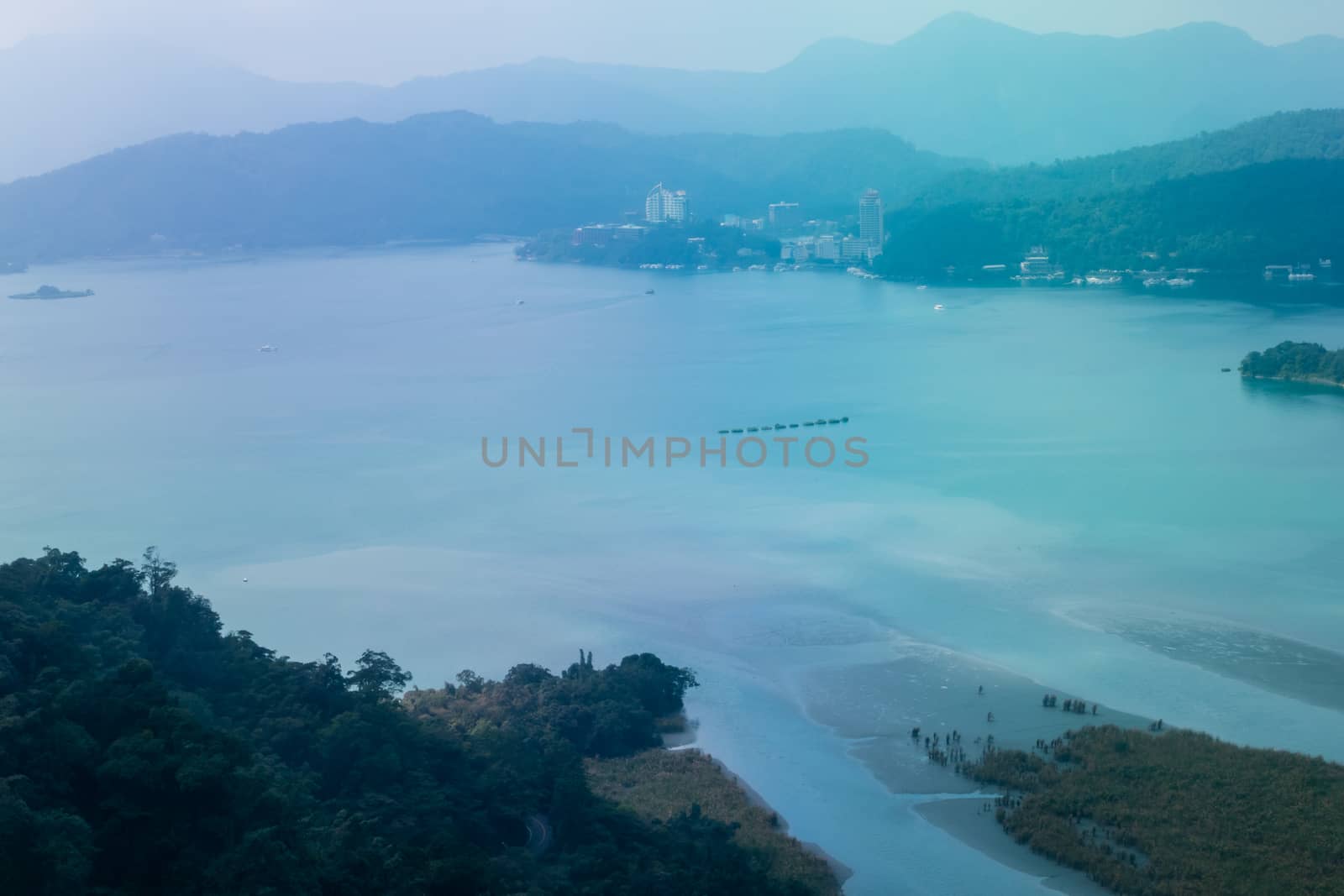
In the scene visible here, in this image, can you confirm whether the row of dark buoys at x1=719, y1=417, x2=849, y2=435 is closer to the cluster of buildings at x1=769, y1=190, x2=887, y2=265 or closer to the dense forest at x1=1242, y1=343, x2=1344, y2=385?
the dense forest at x1=1242, y1=343, x2=1344, y2=385

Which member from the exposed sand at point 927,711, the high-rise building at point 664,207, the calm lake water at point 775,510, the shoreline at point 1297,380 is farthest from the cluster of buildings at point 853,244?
the exposed sand at point 927,711

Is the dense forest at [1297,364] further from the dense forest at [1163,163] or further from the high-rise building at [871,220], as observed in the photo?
the high-rise building at [871,220]

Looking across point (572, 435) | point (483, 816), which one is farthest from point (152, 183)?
point (483, 816)

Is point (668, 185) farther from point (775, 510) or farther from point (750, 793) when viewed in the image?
A: point (750, 793)

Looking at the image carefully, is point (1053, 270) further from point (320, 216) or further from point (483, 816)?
point (483, 816)

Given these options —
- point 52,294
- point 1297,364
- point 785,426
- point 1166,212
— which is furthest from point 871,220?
point 785,426

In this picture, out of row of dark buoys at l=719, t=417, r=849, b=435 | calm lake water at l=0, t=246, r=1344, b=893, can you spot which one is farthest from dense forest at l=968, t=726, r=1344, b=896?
row of dark buoys at l=719, t=417, r=849, b=435
